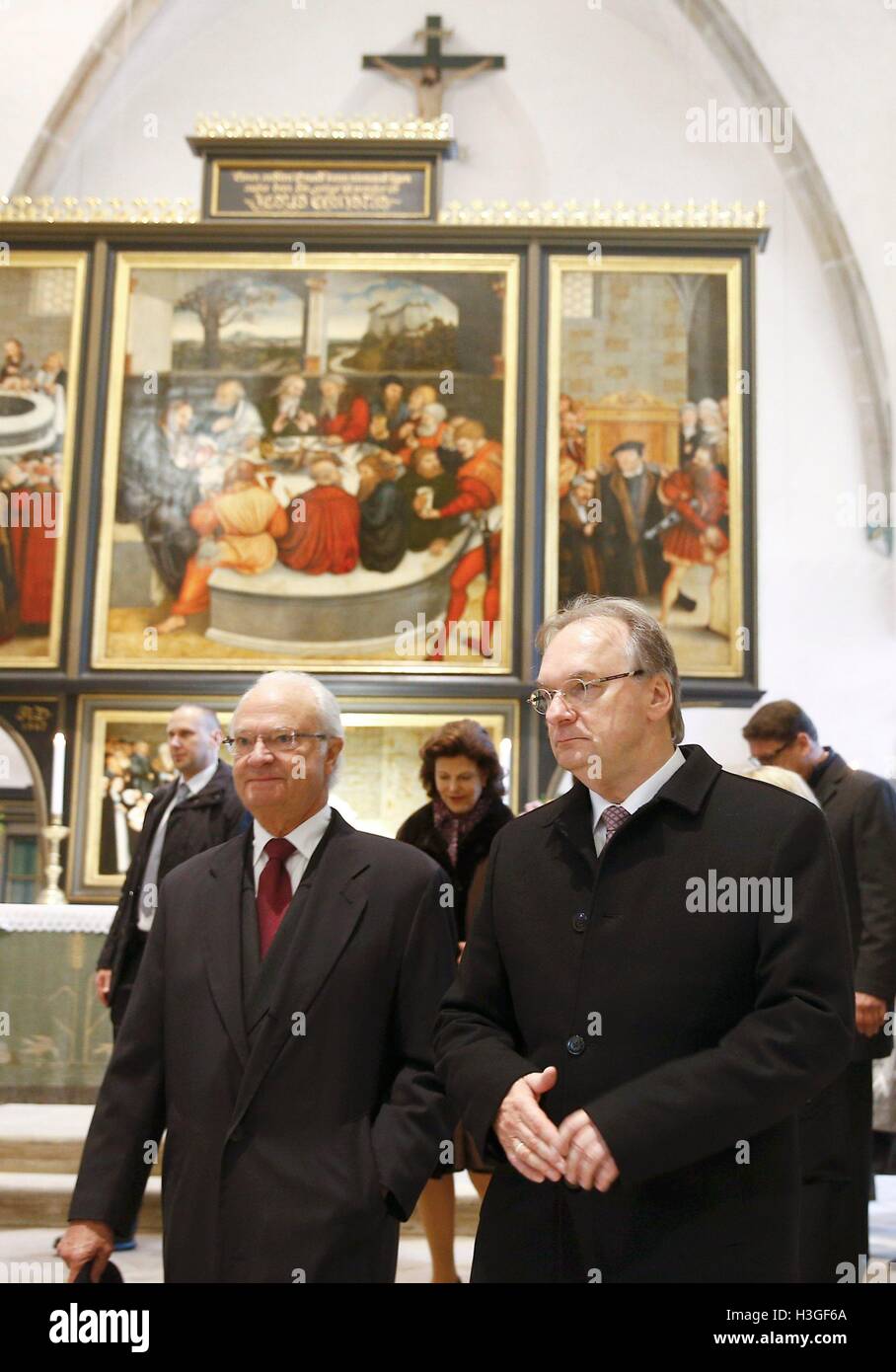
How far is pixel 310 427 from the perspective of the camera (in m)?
10.3

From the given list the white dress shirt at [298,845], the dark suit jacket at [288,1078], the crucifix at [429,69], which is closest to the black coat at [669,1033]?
the dark suit jacket at [288,1078]

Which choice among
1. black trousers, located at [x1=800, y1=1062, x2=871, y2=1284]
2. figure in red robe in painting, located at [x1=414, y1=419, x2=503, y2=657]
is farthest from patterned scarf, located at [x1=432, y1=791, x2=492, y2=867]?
figure in red robe in painting, located at [x1=414, y1=419, x2=503, y2=657]

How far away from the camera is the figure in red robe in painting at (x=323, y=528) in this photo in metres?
10.2

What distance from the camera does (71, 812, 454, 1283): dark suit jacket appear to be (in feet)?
8.89

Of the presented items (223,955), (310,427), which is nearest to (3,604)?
(310,427)

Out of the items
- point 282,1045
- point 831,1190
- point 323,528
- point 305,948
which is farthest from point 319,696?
point 323,528

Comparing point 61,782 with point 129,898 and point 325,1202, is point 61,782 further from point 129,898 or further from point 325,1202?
point 325,1202

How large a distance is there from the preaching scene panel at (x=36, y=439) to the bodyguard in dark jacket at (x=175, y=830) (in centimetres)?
421

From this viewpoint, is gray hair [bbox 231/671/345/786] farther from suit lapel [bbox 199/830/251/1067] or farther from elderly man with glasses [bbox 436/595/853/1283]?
elderly man with glasses [bbox 436/595/853/1283]

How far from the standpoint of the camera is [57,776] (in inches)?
384

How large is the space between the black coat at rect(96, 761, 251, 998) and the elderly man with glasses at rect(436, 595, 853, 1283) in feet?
10.0

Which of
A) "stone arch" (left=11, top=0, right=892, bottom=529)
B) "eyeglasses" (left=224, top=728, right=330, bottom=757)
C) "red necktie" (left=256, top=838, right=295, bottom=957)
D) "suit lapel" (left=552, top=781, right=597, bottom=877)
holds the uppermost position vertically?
"stone arch" (left=11, top=0, right=892, bottom=529)

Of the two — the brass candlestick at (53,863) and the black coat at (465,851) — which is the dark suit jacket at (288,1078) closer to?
the black coat at (465,851)

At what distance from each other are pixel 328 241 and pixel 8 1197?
687cm
